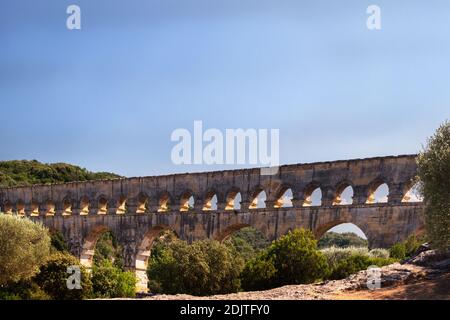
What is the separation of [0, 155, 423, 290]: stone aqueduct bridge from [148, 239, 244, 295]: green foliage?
15.5ft

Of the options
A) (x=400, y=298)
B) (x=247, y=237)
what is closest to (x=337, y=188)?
(x=400, y=298)

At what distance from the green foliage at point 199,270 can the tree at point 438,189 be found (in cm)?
853

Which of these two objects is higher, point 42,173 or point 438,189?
point 42,173

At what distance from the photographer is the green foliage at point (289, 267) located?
23.6 m

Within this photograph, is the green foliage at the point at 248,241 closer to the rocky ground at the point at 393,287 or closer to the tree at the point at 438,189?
the rocky ground at the point at 393,287

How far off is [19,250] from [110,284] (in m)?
3.67

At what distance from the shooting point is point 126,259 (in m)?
35.9

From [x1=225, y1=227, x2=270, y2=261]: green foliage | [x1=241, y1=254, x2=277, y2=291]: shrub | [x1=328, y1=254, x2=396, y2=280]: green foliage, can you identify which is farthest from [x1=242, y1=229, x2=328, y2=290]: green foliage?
[x1=225, y1=227, x2=270, y2=261]: green foliage

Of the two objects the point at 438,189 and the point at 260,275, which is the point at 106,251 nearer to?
the point at 260,275

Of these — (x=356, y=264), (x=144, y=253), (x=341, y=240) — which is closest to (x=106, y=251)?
(x=144, y=253)

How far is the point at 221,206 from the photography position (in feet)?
106

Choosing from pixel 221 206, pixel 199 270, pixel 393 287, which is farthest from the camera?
pixel 221 206
